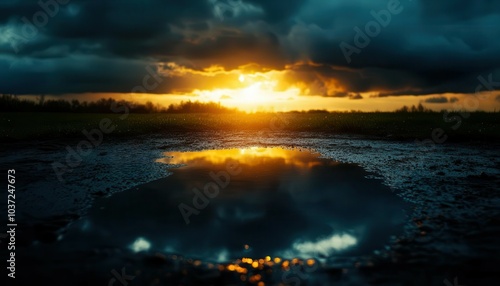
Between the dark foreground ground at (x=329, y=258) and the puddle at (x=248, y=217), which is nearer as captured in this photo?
the dark foreground ground at (x=329, y=258)

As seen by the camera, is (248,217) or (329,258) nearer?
(329,258)

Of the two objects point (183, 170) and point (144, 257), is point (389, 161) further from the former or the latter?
point (144, 257)

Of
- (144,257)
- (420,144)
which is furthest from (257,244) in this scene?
(420,144)

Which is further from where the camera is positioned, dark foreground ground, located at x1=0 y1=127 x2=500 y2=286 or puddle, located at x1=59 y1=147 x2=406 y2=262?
puddle, located at x1=59 y1=147 x2=406 y2=262
